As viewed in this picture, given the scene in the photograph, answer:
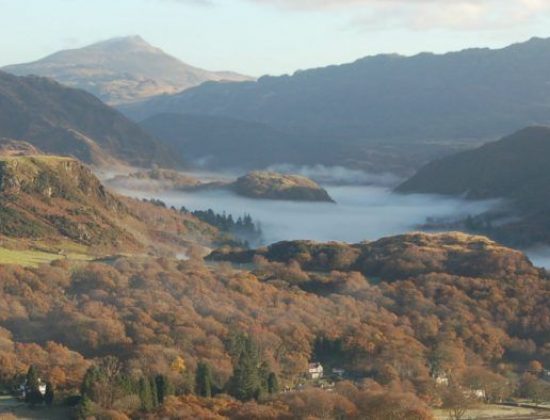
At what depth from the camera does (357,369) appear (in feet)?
355

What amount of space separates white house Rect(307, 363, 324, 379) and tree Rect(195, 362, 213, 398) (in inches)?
440

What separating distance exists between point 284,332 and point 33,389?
113 ft

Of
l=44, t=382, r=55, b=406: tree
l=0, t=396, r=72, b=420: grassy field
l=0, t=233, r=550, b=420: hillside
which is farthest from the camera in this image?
l=0, t=233, r=550, b=420: hillside

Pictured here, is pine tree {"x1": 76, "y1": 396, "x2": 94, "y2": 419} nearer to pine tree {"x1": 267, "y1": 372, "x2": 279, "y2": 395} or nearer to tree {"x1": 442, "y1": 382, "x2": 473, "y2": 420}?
pine tree {"x1": 267, "y1": 372, "x2": 279, "y2": 395}

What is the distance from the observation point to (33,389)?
8962cm

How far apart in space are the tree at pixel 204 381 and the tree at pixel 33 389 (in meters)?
11.5

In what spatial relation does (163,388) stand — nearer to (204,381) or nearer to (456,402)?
(204,381)

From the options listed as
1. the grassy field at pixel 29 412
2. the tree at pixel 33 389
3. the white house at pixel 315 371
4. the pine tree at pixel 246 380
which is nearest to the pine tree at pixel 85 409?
the grassy field at pixel 29 412

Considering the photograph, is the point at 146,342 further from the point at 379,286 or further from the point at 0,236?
the point at 0,236

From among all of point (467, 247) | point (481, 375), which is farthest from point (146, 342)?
point (467, 247)

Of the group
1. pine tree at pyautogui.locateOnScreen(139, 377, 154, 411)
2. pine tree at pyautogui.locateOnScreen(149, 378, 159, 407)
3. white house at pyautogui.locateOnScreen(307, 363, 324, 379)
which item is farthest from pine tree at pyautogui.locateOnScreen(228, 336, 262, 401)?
pine tree at pyautogui.locateOnScreen(139, 377, 154, 411)

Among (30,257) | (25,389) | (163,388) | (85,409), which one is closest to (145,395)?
(163,388)

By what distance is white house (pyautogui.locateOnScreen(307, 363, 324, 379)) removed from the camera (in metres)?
106

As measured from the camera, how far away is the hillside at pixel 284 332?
293 feet
